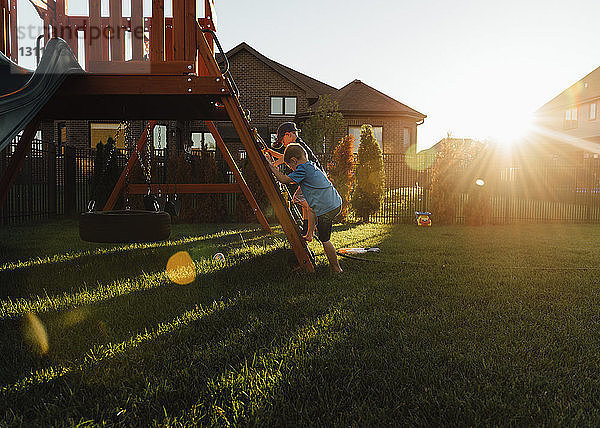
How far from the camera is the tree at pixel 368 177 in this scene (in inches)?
496

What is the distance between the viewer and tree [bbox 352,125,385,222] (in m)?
12.6

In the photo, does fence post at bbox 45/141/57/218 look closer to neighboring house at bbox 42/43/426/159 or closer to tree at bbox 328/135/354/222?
tree at bbox 328/135/354/222

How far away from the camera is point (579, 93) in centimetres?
3494

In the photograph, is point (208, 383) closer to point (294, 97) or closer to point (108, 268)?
point (108, 268)

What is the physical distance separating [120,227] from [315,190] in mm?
2070

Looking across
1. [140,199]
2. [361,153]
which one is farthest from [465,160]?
[140,199]

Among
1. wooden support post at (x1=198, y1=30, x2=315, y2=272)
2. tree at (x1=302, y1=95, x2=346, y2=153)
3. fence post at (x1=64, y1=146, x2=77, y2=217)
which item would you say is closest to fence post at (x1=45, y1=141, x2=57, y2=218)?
fence post at (x1=64, y1=146, x2=77, y2=217)

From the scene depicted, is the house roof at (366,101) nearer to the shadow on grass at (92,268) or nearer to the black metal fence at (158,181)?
the black metal fence at (158,181)

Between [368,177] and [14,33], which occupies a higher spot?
[14,33]

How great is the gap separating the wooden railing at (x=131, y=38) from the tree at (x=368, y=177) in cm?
794

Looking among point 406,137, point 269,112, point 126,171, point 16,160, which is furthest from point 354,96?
point 16,160

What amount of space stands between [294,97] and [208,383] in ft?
82.3

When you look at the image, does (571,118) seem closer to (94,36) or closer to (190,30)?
(190,30)

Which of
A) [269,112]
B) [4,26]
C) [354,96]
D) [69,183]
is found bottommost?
[69,183]
